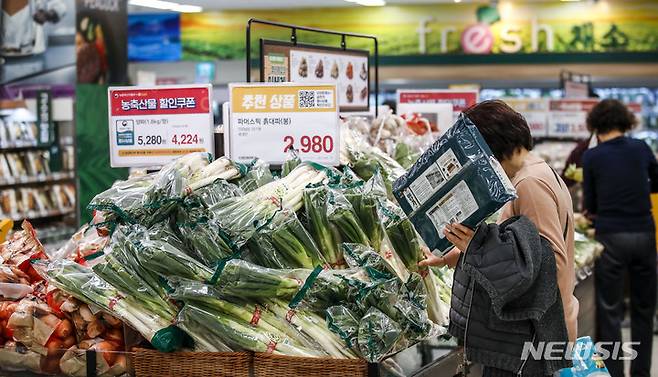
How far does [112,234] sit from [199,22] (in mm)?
14007

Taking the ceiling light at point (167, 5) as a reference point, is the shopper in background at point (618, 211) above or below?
below

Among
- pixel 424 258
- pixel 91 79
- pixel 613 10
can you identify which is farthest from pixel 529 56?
pixel 424 258

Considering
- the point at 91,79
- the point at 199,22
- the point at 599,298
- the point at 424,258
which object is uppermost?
the point at 199,22

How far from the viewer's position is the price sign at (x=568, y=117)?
33.1 ft

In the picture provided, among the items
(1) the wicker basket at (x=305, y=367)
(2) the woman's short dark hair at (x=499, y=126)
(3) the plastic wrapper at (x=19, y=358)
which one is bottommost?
(3) the plastic wrapper at (x=19, y=358)

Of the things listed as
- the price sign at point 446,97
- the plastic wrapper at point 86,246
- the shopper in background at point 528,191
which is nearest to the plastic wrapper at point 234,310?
the plastic wrapper at point 86,246

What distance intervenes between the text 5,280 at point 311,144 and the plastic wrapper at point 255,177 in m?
0.29

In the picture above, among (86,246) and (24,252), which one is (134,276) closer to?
(86,246)

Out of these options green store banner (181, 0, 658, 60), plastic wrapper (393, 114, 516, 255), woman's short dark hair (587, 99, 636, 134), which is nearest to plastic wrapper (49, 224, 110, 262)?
plastic wrapper (393, 114, 516, 255)

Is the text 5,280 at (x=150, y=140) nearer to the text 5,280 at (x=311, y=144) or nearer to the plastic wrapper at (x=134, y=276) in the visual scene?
the text 5,280 at (x=311, y=144)

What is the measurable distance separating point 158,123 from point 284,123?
540 millimetres

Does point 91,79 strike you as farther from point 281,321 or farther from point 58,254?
point 281,321

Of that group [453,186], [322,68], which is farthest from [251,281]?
[322,68]

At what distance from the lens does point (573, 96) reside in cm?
1099
